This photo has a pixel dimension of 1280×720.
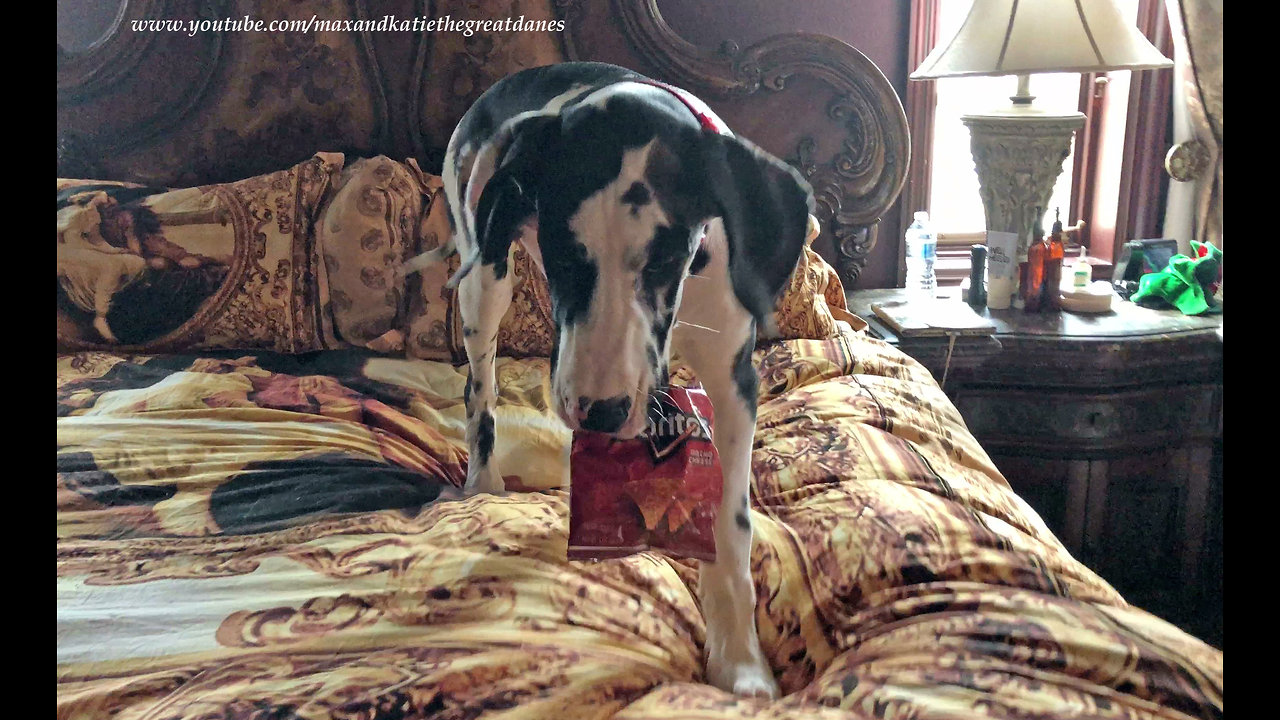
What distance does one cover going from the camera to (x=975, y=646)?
0.77 m

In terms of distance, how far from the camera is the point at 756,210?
70 cm

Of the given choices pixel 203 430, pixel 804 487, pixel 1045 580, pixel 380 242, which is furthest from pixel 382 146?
pixel 1045 580

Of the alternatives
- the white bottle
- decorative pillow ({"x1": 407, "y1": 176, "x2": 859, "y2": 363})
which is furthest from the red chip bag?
the white bottle

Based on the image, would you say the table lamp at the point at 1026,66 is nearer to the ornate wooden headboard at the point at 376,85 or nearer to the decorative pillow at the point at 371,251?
the ornate wooden headboard at the point at 376,85

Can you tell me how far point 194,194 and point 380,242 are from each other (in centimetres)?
43

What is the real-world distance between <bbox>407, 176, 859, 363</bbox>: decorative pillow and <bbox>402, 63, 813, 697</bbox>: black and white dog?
44 centimetres

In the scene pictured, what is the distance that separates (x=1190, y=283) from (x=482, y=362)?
1560 mm

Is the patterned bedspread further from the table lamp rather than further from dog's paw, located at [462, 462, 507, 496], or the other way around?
the table lamp

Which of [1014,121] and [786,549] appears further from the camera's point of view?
[1014,121]

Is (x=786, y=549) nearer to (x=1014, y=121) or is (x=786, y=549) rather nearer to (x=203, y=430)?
(x=203, y=430)

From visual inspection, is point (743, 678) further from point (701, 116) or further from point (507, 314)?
point (507, 314)

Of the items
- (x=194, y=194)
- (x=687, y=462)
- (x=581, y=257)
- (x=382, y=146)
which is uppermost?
(x=382, y=146)

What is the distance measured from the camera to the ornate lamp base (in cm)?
172

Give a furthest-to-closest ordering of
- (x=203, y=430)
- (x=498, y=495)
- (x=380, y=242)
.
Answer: (x=380, y=242), (x=203, y=430), (x=498, y=495)
